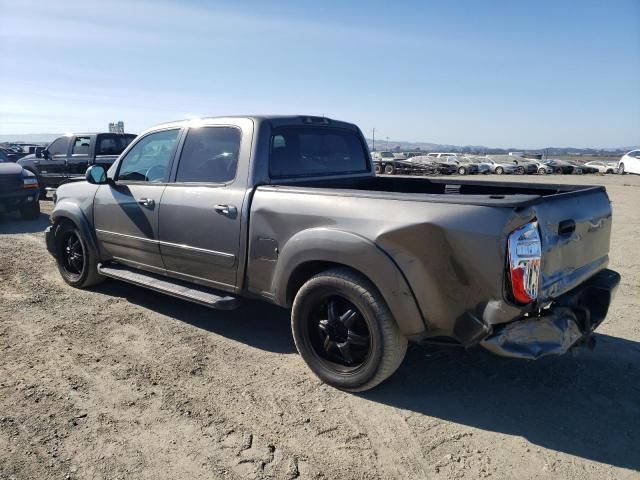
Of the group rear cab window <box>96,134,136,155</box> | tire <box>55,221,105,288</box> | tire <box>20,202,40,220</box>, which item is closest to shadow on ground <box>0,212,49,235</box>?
tire <box>20,202,40,220</box>

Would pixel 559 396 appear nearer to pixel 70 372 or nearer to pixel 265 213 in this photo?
pixel 265 213

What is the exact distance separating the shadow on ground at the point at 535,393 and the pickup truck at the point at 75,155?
9872mm

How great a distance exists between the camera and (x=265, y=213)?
370 cm

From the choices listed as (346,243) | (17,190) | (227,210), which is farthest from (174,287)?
(17,190)

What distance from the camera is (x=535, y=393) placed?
11.2 feet

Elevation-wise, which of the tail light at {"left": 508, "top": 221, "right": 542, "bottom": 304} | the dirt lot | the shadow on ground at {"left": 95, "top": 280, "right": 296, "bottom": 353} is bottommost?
the dirt lot

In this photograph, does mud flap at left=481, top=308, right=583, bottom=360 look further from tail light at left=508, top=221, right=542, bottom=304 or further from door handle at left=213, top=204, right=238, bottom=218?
door handle at left=213, top=204, right=238, bottom=218

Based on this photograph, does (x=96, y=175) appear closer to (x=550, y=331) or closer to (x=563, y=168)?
(x=550, y=331)

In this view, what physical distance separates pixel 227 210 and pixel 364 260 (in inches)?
52.2

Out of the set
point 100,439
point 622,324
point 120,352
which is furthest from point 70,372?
point 622,324

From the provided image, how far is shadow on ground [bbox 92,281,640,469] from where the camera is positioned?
9.60 ft

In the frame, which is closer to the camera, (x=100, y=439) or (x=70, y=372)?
(x=100, y=439)

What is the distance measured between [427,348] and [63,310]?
3.57 metres

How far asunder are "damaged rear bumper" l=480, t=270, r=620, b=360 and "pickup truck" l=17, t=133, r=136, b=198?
1159cm
